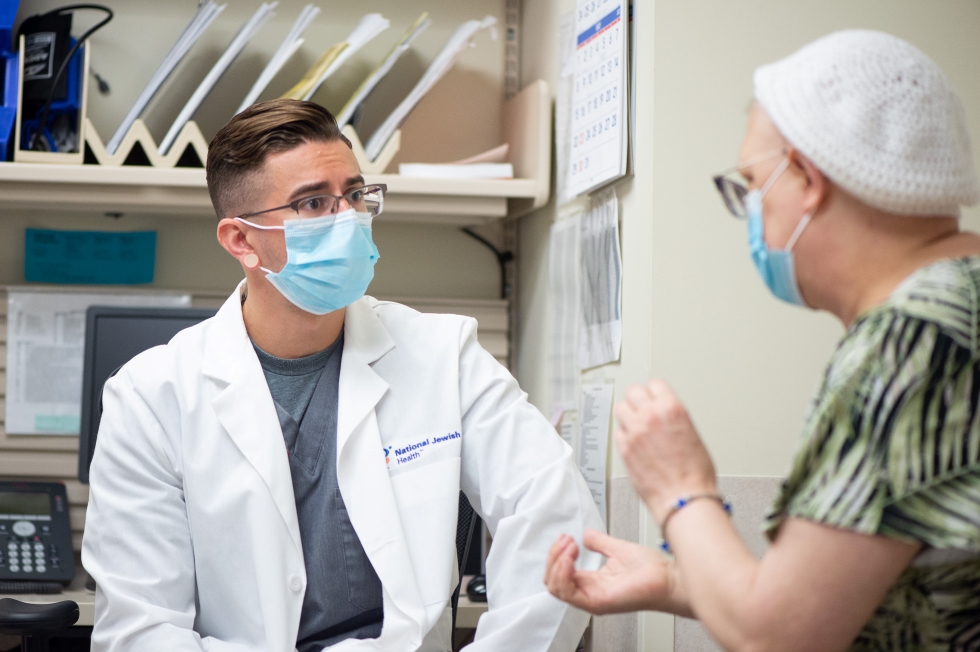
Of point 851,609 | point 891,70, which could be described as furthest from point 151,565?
point 891,70

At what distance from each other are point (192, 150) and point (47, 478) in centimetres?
80

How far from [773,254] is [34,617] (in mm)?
1145

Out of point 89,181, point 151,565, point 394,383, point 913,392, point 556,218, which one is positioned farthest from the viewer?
point 556,218

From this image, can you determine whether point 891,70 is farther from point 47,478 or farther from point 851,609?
point 47,478

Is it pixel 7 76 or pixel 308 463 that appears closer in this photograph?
pixel 308 463

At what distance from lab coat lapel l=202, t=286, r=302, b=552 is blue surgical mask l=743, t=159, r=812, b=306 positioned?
0.79m

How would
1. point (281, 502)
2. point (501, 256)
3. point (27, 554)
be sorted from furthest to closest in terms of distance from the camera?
point (501, 256) < point (27, 554) < point (281, 502)

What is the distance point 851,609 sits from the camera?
0.68m

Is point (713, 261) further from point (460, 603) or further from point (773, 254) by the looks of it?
point (460, 603)

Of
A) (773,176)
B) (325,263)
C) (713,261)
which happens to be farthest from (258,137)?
(773,176)

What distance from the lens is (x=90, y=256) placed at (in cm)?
215

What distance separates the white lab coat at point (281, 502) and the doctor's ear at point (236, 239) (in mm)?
134

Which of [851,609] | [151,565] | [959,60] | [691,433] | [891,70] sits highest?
[959,60]

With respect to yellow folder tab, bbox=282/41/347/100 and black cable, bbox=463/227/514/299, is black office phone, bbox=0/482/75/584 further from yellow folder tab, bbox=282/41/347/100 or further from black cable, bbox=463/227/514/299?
black cable, bbox=463/227/514/299
